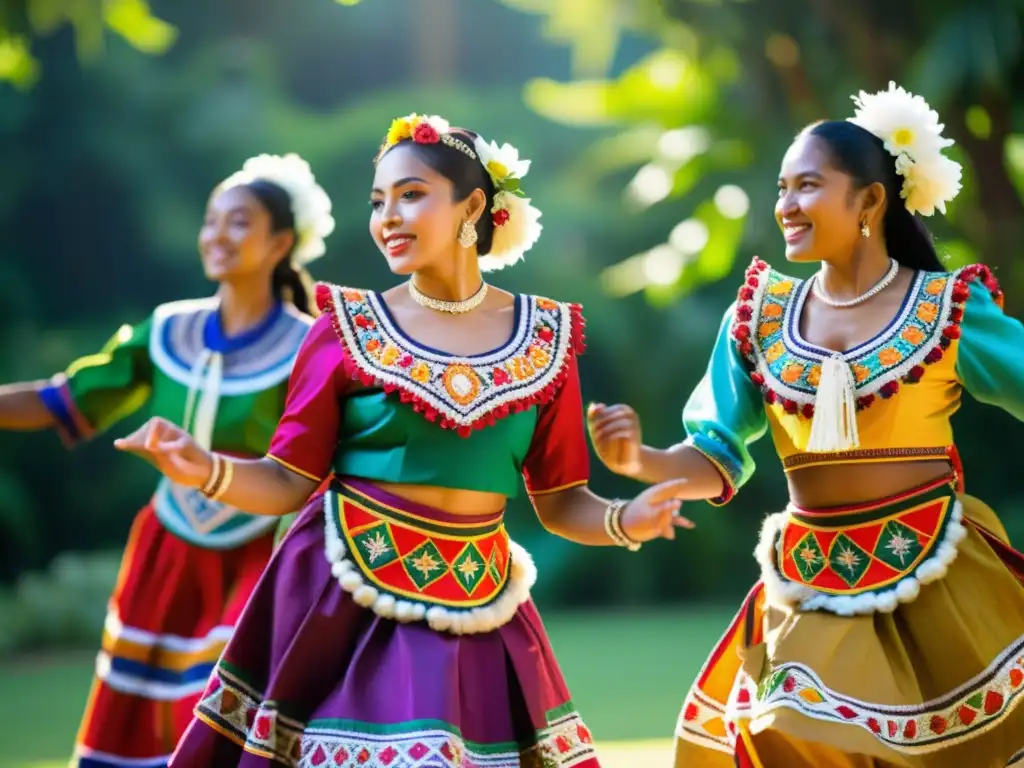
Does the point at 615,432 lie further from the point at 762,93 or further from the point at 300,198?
the point at 762,93

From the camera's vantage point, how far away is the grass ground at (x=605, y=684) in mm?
6195

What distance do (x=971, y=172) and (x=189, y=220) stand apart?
212 inches

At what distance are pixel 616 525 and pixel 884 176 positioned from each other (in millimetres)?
986

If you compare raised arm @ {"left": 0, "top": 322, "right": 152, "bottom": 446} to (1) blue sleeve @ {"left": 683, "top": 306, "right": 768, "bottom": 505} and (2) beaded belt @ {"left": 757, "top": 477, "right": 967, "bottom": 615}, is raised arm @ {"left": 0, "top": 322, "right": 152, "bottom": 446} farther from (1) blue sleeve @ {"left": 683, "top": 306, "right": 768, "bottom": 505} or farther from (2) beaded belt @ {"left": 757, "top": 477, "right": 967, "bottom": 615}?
(2) beaded belt @ {"left": 757, "top": 477, "right": 967, "bottom": 615}

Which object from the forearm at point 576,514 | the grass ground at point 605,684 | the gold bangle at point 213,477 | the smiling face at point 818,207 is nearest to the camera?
the gold bangle at point 213,477

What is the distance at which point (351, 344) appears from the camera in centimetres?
311

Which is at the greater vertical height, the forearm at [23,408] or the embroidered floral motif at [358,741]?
the forearm at [23,408]

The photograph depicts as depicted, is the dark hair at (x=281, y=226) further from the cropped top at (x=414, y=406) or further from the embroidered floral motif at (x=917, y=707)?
the embroidered floral motif at (x=917, y=707)

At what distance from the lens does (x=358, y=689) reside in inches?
115

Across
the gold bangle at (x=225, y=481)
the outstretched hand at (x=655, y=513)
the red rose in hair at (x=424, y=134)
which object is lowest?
the outstretched hand at (x=655, y=513)

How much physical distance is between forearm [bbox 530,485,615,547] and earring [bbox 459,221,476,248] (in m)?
0.52

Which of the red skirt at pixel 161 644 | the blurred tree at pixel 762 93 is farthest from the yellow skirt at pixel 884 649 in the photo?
the blurred tree at pixel 762 93

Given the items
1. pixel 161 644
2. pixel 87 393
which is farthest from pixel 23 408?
pixel 161 644

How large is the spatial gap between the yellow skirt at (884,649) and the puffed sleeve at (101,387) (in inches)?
74.3
